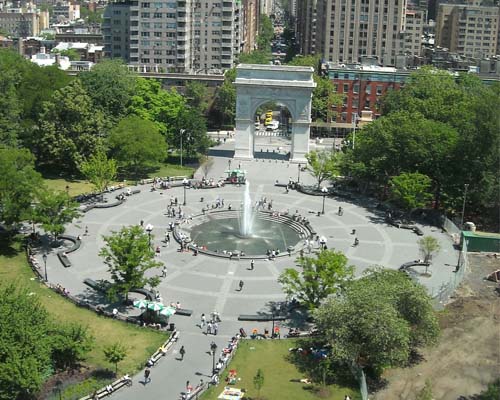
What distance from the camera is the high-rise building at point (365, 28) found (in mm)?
146750

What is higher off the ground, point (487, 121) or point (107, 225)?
point (487, 121)

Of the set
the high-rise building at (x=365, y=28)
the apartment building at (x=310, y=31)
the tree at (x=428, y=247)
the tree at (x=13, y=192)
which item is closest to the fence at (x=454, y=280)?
the tree at (x=428, y=247)

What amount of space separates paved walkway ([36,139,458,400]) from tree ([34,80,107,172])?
9.24 meters

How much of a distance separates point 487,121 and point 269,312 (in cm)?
3793

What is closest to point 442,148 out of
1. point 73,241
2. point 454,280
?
point 454,280

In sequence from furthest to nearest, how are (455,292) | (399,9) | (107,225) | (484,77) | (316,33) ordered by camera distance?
1. (316,33)
2. (399,9)
3. (484,77)
4. (107,225)
5. (455,292)

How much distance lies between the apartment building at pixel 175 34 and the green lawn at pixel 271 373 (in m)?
96.4

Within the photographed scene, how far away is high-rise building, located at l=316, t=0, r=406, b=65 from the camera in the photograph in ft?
481

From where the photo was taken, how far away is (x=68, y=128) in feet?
294

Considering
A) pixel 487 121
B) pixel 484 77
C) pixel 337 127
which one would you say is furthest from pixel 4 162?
pixel 484 77

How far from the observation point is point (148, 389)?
44000mm

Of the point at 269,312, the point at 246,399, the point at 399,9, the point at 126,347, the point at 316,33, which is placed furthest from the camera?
the point at 316,33

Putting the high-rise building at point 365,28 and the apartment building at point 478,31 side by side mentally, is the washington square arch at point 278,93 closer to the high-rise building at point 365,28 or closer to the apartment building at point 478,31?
the high-rise building at point 365,28

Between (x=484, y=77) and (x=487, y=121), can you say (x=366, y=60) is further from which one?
(x=487, y=121)
